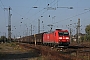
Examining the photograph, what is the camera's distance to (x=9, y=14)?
58.7 m

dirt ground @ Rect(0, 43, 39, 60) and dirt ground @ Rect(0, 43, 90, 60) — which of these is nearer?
dirt ground @ Rect(0, 43, 90, 60)

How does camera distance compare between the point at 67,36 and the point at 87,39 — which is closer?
the point at 67,36

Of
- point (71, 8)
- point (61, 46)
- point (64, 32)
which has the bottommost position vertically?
point (61, 46)

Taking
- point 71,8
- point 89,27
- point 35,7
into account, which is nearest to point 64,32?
point 71,8

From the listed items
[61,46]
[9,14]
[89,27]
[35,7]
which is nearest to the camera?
[61,46]

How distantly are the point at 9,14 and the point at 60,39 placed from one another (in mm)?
25409

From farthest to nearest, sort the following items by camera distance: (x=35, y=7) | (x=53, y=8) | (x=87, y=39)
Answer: (x=87, y=39)
(x=35, y=7)
(x=53, y=8)

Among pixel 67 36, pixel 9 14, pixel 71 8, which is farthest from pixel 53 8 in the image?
pixel 9 14

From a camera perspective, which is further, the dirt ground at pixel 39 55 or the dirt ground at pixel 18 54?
the dirt ground at pixel 18 54

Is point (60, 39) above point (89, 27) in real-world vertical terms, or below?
below

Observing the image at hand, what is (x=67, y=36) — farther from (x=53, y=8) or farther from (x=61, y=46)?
(x=53, y=8)

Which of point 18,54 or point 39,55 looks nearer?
point 39,55

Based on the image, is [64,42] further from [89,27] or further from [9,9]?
[89,27]

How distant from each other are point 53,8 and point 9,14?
22.0m
